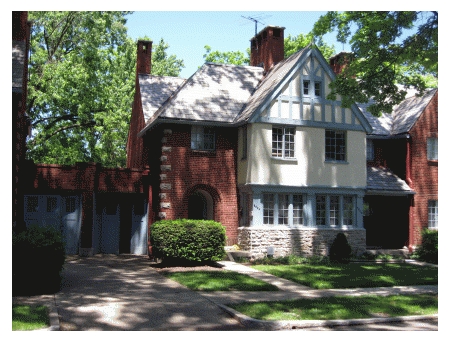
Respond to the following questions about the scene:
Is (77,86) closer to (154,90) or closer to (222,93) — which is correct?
(154,90)

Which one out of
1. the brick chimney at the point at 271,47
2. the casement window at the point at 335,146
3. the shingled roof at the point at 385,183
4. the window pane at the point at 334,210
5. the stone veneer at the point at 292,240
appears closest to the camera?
the stone veneer at the point at 292,240

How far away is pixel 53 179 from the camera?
850 inches

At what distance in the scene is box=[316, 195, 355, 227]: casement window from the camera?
22312mm

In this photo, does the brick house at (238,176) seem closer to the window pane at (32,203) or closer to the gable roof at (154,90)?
the window pane at (32,203)

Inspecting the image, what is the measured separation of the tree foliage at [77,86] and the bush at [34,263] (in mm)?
18084

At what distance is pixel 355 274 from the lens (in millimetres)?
17406

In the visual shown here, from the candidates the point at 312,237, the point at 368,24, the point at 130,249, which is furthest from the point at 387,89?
the point at 130,249

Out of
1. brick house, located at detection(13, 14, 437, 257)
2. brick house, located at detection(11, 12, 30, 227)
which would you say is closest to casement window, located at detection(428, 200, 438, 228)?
brick house, located at detection(13, 14, 437, 257)

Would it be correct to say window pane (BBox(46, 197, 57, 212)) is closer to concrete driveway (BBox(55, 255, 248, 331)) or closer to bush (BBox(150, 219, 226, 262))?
bush (BBox(150, 219, 226, 262))

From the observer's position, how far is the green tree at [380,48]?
54.1 feet

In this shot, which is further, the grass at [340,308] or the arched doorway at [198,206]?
the arched doorway at [198,206]

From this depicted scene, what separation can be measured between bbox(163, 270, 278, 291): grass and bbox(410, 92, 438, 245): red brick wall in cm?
1173

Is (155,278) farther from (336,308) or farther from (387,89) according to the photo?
(387,89)

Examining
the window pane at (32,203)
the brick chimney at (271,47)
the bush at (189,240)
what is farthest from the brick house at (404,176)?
the window pane at (32,203)
